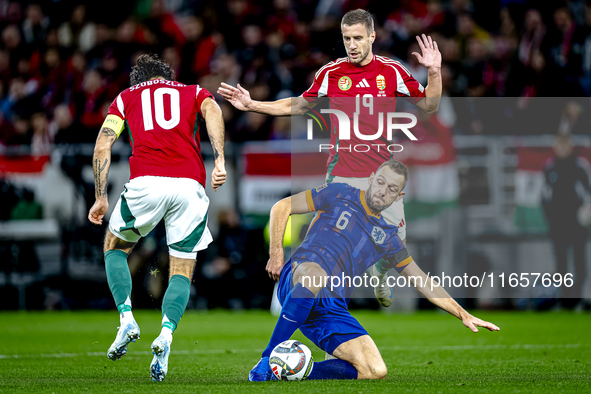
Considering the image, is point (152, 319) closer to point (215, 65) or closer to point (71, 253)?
point (71, 253)

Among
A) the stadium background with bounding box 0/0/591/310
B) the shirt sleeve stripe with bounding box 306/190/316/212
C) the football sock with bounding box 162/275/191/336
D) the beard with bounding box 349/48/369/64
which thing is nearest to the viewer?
the football sock with bounding box 162/275/191/336

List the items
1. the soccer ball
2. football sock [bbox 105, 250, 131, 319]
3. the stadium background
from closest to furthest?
the soccer ball → football sock [bbox 105, 250, 131, 319] → the stadium background

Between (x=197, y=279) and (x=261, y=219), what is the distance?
119 cm

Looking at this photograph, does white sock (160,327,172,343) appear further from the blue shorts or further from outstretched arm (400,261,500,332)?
outstretched arm (400,261,500,332)

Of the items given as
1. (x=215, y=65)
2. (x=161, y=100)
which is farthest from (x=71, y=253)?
(x=161, y=100)

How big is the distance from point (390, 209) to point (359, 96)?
0.92 m

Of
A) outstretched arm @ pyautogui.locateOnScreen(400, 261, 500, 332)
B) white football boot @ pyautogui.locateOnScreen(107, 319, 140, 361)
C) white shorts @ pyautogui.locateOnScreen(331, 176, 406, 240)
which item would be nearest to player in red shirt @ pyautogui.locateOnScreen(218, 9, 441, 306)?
white shorts @ pyautogui.locateOnScreen(331, 176, 406, 240)

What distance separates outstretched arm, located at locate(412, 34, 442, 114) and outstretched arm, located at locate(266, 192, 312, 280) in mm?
1261

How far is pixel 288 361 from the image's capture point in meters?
5.00

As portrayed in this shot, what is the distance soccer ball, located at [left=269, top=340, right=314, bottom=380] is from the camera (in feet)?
16.4

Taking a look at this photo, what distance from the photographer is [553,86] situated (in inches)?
436

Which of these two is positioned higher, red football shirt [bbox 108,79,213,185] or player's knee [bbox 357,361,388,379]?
red football shirt [bbox 108,79,213,185]

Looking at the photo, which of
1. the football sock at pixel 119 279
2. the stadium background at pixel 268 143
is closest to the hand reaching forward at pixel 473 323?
the football sock at pixel 119 279

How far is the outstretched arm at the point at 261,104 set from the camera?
19.9ft
